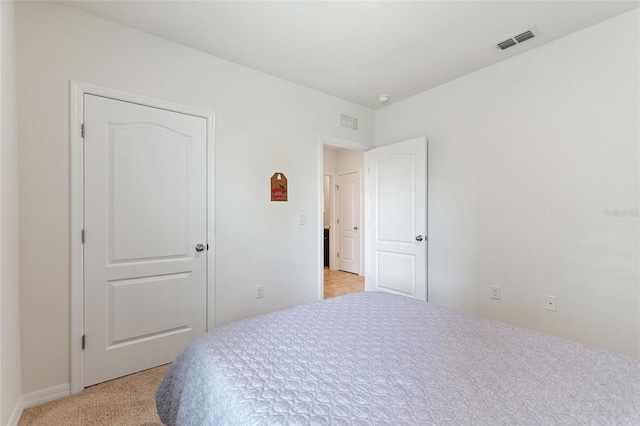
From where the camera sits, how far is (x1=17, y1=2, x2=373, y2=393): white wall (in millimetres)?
1848

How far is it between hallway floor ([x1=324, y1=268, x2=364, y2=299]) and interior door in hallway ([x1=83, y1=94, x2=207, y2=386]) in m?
2.21

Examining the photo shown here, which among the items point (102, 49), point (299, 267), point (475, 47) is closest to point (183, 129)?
point (102, 49)

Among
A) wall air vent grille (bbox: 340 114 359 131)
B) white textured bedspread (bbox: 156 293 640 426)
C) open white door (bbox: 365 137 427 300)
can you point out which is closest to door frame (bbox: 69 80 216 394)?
white textured bedspread (bbox: 156 293 640 426)

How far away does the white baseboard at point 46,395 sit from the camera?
5.92 ft

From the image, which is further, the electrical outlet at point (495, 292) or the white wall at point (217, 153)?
the electrical outlet at point (495, 292)

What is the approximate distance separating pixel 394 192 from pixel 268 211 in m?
1.52

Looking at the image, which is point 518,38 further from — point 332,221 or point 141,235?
point 332,221

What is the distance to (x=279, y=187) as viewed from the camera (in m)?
2.98

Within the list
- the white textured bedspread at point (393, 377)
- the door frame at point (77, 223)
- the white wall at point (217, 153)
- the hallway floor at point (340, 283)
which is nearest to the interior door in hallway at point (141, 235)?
the door frame at point (77, 223)

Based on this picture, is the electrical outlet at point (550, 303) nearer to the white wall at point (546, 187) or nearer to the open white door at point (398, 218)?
the white wall at point (546, 187)

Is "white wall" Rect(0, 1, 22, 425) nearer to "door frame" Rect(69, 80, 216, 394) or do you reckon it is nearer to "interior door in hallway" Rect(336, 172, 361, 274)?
"door frame" Rect(69, 80, 216, 394)

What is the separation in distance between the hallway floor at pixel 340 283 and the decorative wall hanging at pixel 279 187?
1804 millimetres

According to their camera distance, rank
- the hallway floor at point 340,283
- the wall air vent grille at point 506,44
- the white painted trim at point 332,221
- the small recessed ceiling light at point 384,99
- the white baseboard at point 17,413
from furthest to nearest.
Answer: the white painted trim at point 332,221, the hallway floor at point 340,283, the small recessed ceiling light at point 384,99, the wall air vent grille at point 506,44, the white baseboard at point 17,413

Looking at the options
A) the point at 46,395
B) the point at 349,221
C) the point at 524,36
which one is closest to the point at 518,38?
the point at 524,36
